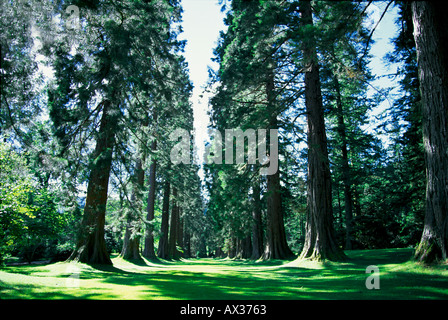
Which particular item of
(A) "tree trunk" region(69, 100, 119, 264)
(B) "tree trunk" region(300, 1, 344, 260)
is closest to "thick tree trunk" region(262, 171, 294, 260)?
(B) "tree trunk" region(300, 1, 344, 260)

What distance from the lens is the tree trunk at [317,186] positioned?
422 inches

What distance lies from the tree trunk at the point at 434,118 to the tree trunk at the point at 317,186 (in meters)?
3.78

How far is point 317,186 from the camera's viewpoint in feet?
36.9

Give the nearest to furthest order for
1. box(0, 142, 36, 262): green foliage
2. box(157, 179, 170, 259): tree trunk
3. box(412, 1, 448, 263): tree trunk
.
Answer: box(412, 1, 448, 263): tree trunk → box(0, 142, 36, 262): green foliage → box(157, 179, 170, 259): tree trunk

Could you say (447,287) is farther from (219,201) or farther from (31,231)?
(31,231)

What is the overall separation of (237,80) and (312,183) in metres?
6.29

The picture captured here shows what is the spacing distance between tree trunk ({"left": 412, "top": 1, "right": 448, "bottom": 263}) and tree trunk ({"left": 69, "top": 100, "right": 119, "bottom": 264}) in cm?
920

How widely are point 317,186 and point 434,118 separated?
5.21 meters

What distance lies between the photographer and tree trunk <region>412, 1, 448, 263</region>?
6.27 meters

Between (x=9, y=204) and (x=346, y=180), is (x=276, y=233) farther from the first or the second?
(x=9, y=204)

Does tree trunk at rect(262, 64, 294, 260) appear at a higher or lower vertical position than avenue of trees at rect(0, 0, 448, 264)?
lower

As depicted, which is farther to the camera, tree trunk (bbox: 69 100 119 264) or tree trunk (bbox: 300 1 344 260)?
tree trunk (bbox: 300 1 344 260)

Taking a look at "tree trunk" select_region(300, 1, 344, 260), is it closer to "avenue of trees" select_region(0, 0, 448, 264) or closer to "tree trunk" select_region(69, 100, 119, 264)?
"avenue of trees" select_region(0, 0, 448, 264)
